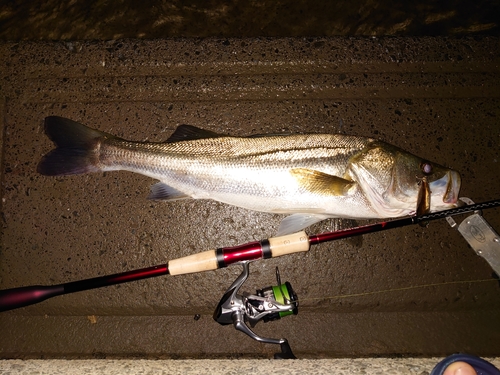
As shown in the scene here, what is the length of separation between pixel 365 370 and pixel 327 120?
1.70 m

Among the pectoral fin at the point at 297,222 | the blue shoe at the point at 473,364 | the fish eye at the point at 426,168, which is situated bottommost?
the blue shoe at the point at 473,364

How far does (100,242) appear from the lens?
2.60 metres

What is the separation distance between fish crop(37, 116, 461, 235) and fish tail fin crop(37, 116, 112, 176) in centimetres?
2

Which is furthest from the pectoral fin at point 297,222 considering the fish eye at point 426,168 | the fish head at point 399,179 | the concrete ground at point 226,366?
the concrete ground at point 226,366

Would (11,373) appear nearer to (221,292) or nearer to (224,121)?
(221,292)

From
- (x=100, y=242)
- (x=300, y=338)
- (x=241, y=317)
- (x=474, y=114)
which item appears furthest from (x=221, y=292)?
Result: (x=474, y=114)

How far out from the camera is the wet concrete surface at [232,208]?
8.31 feet

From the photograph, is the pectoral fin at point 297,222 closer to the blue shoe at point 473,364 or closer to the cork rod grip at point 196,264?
the cork rod grip at point 196,264

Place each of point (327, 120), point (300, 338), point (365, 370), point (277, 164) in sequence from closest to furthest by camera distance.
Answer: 1. point (365, 370)
2. point (277, 164)
3. point (300, 338)
4. point (327, 120)

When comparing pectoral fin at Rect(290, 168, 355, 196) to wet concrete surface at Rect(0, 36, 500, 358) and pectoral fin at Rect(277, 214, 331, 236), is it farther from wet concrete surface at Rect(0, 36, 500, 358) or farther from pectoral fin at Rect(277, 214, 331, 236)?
wet concrete surface at Rect(0, 36, 500, 358)

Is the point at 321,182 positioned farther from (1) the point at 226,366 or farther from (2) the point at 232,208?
(1) the point at 226,366

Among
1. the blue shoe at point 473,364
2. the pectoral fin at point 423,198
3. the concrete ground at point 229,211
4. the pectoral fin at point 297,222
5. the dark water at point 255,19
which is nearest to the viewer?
the blue shoe at point 473,364

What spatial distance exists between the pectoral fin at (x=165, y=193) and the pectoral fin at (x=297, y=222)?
0.69 metres

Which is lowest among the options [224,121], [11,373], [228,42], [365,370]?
[365,370]
